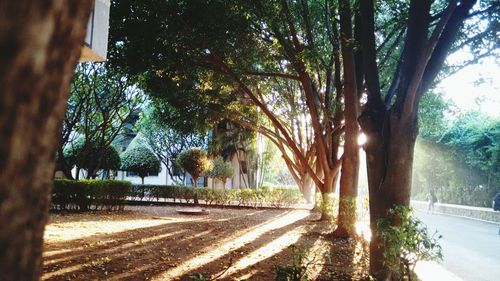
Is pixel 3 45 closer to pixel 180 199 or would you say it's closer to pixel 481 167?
pixel 180 199

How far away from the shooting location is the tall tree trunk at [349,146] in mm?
11172

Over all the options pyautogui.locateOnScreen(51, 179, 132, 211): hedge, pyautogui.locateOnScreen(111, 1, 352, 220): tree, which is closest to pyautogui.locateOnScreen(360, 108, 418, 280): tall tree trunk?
pyautogui.locateOnScreen(111, 1, 352, 220): tree

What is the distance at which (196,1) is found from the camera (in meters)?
11.0

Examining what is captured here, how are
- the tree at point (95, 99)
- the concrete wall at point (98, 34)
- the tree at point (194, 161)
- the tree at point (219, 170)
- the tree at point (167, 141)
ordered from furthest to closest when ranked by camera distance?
the tree at point (167, 141)
the tree at point (219, 170)
the tree at point (194, 161)
the tree at point (95, 99)
the concrete wall at point (98, 34)

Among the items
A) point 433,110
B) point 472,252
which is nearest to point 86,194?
point 472,252

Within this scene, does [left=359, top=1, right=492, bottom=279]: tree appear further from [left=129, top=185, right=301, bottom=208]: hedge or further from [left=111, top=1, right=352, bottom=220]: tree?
[left=129, top=185, right=301, bottom=208]: hedge

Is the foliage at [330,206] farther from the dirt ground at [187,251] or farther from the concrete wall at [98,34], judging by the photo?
the concrete wall at [98,34]

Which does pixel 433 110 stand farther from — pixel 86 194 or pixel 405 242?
pixel 86 194

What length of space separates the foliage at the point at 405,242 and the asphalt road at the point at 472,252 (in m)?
3.51

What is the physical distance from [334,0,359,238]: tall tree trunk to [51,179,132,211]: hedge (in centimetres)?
1085

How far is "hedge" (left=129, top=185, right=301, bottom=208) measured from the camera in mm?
A: 25016

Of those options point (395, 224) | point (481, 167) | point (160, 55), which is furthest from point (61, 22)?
point (481, 167)

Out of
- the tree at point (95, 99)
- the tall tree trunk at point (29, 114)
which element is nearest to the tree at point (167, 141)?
the tree at point (95, 99)

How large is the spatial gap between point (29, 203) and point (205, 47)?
11.2m
